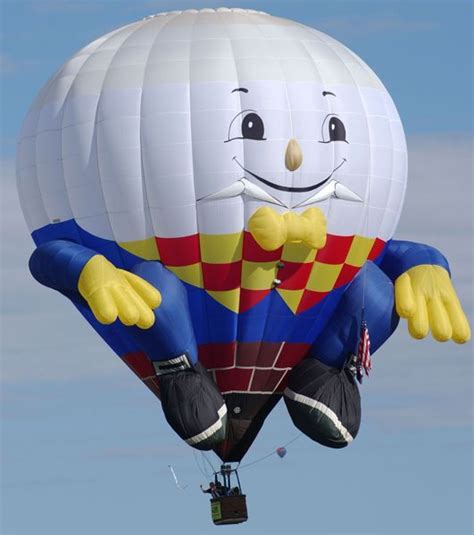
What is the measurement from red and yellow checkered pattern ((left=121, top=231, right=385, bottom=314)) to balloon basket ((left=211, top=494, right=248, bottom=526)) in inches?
92.4

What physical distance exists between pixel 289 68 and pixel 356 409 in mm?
4145

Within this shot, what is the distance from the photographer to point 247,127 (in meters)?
40.1

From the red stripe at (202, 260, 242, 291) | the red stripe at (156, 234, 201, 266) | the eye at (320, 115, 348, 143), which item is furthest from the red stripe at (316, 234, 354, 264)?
the red stripe at (156, 234, 201, 266)

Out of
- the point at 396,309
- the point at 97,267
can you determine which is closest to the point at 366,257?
the point at 396,309

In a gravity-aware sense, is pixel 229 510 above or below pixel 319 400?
below

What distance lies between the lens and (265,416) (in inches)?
1651

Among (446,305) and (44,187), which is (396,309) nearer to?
(446,305)

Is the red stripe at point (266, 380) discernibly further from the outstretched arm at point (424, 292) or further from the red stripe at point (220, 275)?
the outstretched arm at point (424, 292)

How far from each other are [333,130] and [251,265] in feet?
5.92

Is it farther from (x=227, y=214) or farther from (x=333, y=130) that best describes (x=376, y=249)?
(x=227, y=214)

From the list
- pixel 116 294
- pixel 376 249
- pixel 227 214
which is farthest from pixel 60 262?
pixel 376 249

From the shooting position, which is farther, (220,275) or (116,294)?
(220,275)

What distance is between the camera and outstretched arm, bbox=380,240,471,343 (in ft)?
136

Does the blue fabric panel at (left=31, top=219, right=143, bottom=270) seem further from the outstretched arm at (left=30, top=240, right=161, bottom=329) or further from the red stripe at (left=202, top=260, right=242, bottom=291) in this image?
the red stripe at (left=202, top=260, right=242, bottom=291)
